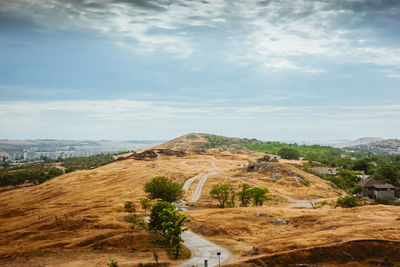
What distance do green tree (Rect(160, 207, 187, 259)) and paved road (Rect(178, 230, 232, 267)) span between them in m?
2.74

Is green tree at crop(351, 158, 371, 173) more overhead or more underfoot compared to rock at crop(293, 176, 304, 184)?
more overhead

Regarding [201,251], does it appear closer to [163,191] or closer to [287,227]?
[287,227]

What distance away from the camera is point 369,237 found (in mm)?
38594

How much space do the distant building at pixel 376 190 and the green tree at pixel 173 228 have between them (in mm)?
85390

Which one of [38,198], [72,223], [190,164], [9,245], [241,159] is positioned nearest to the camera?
[9,245]

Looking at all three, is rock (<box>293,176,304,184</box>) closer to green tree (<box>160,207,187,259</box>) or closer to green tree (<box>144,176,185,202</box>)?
green tree (<box>144,176,185,202</box>)

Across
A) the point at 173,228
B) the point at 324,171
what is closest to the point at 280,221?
the point at 173,228

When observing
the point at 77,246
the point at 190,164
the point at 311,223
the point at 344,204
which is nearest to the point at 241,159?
the point at 190,164

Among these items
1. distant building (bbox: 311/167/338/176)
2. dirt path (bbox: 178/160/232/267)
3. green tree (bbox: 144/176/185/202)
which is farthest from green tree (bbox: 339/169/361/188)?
dirt path (bbox: 178/160/232/267)

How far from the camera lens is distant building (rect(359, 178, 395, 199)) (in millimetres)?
99750

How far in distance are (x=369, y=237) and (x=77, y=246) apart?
44.4 meters

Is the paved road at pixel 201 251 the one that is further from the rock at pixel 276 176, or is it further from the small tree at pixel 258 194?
the rock at pixel 276 176

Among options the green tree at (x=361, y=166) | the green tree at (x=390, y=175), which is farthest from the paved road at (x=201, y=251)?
the green tree at (x=361, y=166)

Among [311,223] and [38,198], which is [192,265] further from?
[38,198]
